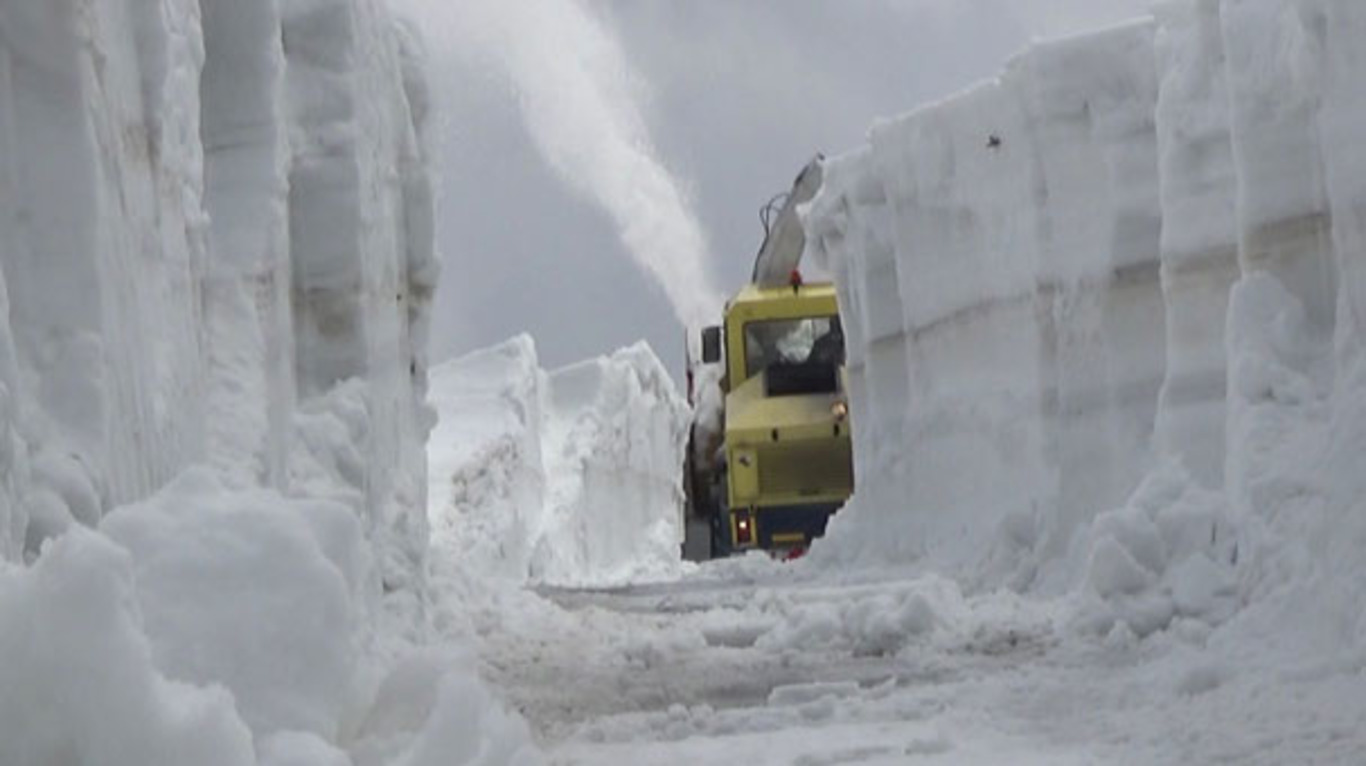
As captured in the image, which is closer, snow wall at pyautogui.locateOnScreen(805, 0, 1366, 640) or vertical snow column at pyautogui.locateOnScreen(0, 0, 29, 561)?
vertical snow column at pyautogui.locateOnScreen(0, 0, 29, 561)

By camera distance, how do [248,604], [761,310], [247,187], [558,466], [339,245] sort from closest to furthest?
1. [248,604]
2. [247,187]
3. [339,245]
4. [761,310]
5. [558,466]

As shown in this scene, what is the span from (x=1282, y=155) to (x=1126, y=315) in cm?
335

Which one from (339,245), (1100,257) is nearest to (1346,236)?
(1100,257)

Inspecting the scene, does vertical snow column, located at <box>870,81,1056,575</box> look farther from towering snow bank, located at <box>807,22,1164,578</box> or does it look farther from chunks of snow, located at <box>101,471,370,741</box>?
chunks of snow, located at <box>101,471,370,741</box>

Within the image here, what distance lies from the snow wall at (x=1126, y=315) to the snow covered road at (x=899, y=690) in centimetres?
62

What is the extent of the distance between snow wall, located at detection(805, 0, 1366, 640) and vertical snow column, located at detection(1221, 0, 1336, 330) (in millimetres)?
12

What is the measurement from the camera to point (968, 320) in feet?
53.0

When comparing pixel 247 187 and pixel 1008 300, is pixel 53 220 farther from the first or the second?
pixel 1008 300

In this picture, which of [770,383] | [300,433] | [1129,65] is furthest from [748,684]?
[770,383]

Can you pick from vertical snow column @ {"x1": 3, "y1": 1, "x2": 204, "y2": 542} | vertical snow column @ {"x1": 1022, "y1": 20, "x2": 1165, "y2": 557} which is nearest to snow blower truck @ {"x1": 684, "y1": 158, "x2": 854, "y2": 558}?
vertical snow column @ {"x1": 1022, "y1": 20, "x2": 1165, "y2": 557}

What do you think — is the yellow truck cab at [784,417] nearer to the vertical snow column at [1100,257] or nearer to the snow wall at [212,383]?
the vertical snow column at [1100,257]

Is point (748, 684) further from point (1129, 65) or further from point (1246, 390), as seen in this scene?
point (1129, 65)

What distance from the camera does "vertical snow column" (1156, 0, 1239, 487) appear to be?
34.8 ft

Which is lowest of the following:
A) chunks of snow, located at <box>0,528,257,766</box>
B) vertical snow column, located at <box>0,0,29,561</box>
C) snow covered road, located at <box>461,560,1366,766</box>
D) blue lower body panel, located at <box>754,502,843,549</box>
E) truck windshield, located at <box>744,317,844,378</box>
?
snow covered road, located at <box>461,560,1366,766</box>
